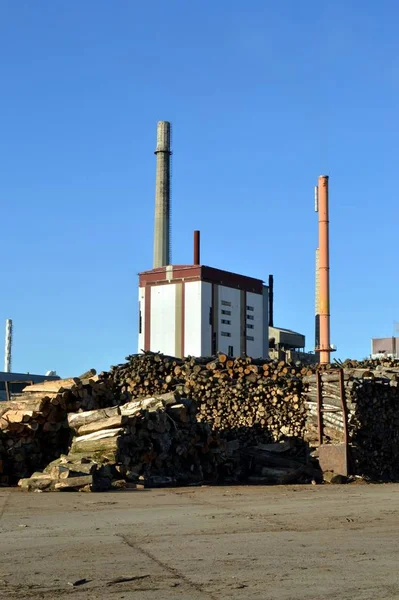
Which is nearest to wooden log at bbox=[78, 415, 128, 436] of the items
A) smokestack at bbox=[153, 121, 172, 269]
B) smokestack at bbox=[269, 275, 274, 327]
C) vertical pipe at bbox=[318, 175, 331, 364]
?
vertical pipe at bbox=[318, 175, 331, 364]

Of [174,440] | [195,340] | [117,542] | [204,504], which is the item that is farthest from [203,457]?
[195,340]

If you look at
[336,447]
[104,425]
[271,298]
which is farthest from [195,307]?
[104,425]

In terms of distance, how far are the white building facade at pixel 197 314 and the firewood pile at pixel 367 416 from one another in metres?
47.1

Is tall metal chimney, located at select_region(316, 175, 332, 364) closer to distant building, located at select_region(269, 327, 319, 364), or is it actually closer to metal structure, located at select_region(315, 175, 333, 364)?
metal structure, located at select_region(315, 175, 333, 364)

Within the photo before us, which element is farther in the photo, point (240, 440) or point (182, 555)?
point (240, 440)

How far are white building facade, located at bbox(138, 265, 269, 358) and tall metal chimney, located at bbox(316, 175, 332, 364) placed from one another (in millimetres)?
24382

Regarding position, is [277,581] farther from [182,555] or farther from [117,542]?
[117,542]

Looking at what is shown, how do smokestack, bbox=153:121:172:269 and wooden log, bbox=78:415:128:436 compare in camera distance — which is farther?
smokestack, bbox=153:121:172:269

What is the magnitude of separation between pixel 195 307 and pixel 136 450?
5197cm

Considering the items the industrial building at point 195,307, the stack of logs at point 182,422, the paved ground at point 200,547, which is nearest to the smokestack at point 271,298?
the industrial building at point 195,307

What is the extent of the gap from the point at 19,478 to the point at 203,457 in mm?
3898

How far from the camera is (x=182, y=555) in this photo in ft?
27.1

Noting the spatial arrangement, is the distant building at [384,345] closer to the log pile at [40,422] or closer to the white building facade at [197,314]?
the white building facade at [197,314]

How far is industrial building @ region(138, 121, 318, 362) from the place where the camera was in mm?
69250
